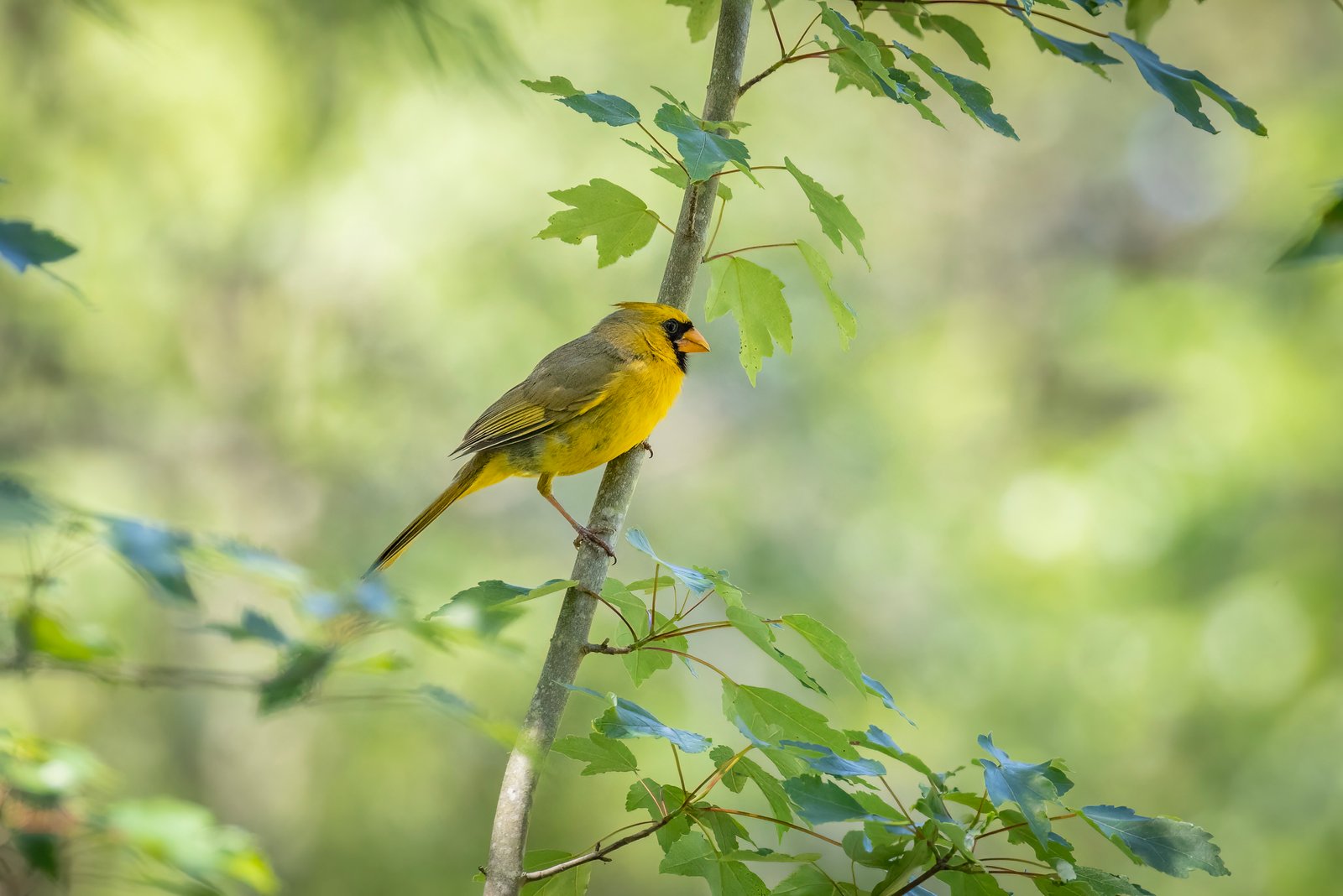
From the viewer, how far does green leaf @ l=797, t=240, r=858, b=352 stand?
1609 millimetres

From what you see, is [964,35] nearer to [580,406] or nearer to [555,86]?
[555,86]

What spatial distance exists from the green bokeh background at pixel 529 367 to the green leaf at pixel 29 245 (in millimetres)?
4954

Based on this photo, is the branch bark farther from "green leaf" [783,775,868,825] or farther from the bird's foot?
"green leaf" [783,775,868,825]

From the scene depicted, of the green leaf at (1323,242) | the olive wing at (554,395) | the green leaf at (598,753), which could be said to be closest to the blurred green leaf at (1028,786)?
the green leaf at (598,753)

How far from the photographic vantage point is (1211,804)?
5.59 metres

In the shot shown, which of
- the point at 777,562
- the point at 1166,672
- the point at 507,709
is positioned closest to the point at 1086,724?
the point at 1166,672

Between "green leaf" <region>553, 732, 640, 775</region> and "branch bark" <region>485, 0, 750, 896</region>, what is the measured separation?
1.8 inches

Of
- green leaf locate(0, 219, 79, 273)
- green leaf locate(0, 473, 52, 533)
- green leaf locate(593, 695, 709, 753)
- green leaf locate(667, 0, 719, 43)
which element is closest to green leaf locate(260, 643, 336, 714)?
green leaf locate(0, 473, 52, 533)

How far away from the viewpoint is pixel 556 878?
1.52 metres

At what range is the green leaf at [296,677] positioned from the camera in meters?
0.78

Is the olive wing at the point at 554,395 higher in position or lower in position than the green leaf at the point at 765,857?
higher

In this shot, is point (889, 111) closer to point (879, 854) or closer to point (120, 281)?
point (120, 281)

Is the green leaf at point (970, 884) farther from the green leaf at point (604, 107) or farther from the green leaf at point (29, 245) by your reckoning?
the green leaf at point (29, 245)

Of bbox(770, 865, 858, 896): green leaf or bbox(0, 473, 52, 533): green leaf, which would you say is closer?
bbox(0, 473, 52, 533): green leaf
